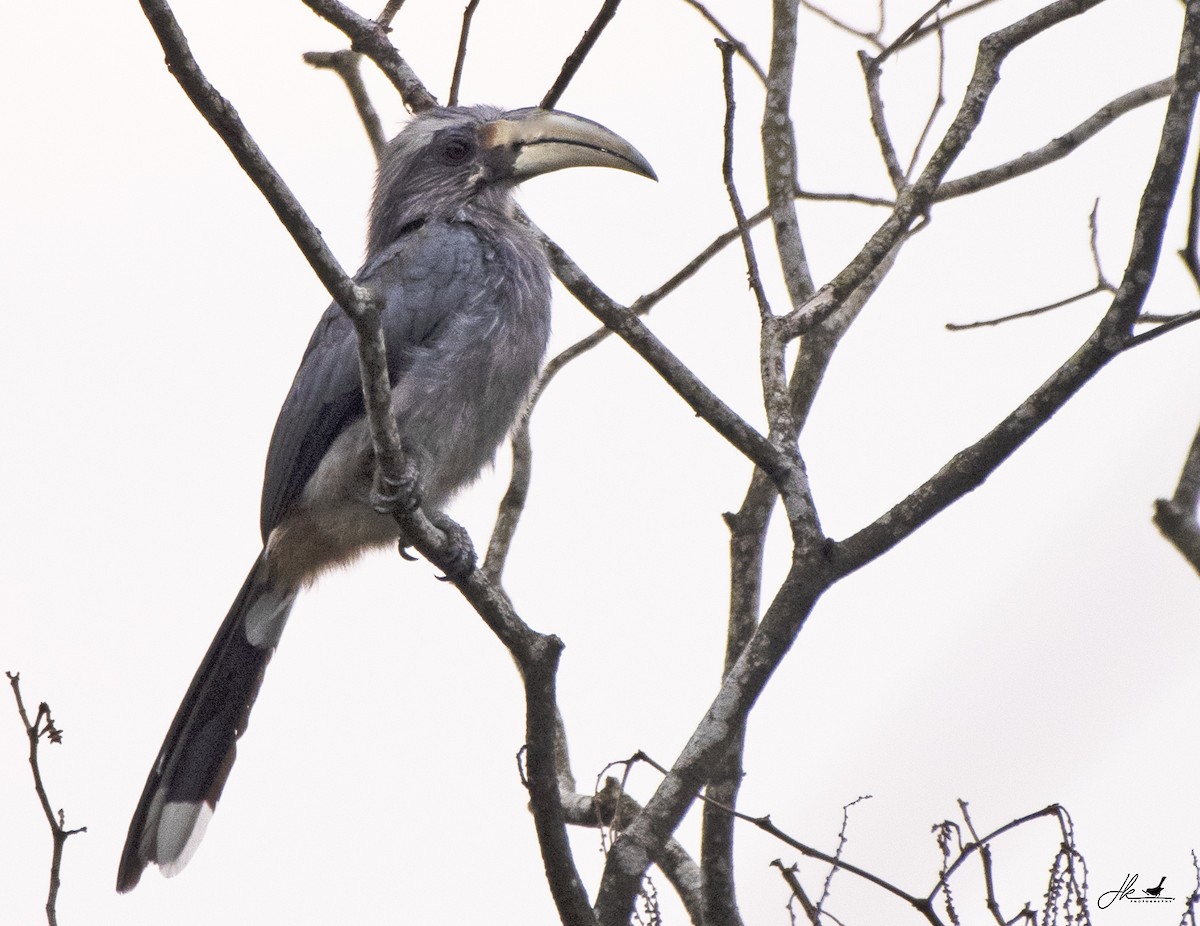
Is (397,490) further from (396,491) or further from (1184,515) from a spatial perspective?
(1184,515)

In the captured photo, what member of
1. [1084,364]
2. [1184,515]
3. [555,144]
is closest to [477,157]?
[555,144]

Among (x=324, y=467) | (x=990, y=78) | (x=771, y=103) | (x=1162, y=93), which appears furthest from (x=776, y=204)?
(x=324, y=467)

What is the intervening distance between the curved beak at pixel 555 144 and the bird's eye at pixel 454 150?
95 mm

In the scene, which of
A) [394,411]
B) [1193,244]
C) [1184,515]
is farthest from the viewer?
[394,411]

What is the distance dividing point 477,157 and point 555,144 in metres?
0.34

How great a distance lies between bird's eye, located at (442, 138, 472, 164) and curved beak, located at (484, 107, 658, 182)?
9cm

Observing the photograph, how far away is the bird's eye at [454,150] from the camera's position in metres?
5.27

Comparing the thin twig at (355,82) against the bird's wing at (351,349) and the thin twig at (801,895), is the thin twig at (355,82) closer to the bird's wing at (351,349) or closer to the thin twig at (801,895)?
the bird's wing at (351,349)

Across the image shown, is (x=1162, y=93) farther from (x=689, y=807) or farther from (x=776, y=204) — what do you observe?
(x=689, y=807)

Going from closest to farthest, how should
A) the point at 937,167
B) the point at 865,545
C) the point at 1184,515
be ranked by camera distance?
the point at 1184,515 → the point at 865,545 → the point at 937,167

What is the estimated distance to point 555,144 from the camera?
5.06 m

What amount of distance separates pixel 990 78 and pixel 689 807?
6.38ft

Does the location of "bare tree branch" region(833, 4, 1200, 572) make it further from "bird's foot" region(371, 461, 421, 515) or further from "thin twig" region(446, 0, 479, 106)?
"thin twig" region(446, 0, 479, 106)

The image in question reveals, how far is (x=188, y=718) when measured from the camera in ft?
15.6
